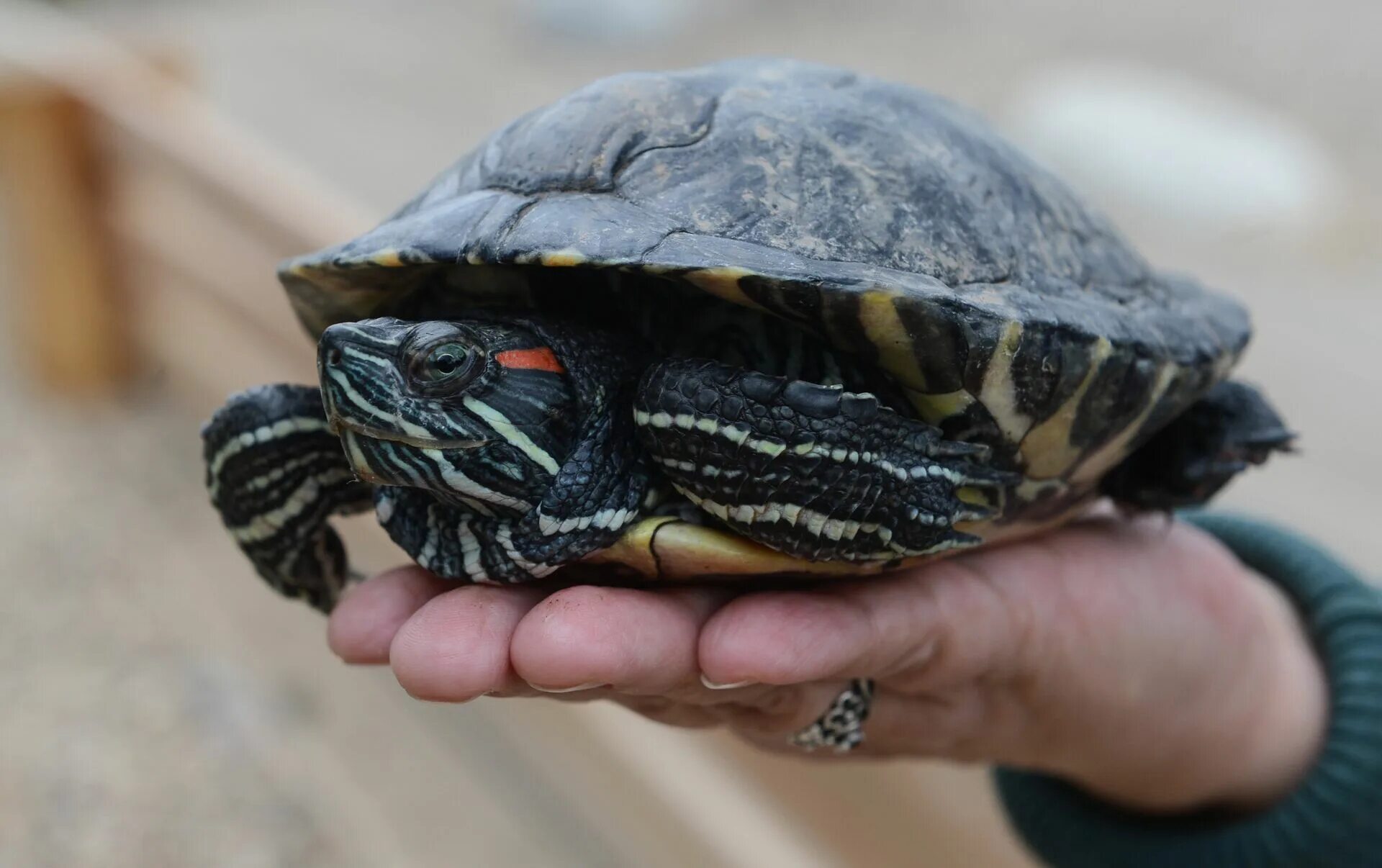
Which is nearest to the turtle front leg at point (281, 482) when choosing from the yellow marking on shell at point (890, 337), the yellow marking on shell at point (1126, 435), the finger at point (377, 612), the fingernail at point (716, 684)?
the finger at point (377, 612)

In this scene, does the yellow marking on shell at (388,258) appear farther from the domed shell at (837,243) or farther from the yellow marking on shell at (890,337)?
the yellow marking on shell at (890,337)

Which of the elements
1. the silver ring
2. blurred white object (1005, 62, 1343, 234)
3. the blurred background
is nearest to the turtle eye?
the silver ring

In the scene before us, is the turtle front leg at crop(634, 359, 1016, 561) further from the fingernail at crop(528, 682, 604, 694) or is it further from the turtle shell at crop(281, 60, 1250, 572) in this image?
the fingernail at crop(528, 682, 604, 694)

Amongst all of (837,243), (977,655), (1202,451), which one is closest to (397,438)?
(837,243)

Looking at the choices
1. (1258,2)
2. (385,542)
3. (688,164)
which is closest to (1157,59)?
(1258,2)

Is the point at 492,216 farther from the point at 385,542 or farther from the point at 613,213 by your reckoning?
the point at 385,542

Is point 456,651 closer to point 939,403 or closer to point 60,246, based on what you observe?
point 939,403
